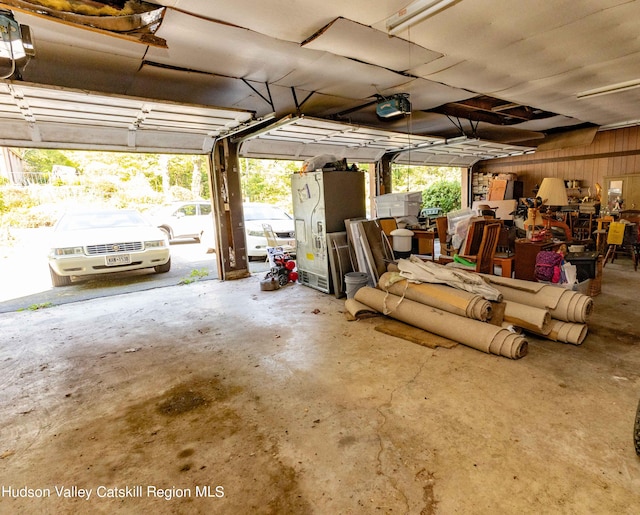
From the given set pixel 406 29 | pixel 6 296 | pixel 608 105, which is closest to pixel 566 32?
pixel 406 29

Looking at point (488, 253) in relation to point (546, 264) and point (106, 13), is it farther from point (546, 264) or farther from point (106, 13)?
point (106, 13)

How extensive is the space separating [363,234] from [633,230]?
4.92m

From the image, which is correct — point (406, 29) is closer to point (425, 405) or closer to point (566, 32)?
point (566, 32)

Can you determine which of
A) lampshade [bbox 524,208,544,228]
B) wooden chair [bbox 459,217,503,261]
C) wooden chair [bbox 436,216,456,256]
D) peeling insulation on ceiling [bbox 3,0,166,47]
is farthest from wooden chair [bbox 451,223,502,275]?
peeling insulation on ceiling [bbox 3,0,166,47]

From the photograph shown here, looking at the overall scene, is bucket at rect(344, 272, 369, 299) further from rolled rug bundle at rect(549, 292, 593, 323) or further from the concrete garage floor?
rolled rug bundle at rect(549, 292, 593, 323)

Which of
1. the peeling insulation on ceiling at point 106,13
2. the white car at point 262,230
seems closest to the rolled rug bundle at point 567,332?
the peeling insulation on ceiling at point 106,13

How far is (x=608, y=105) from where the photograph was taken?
5.29 meters

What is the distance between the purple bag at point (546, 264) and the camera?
3.80 metres

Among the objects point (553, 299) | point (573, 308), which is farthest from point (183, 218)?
point (573, 308)

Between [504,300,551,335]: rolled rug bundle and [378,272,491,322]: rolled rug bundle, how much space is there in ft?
0.79

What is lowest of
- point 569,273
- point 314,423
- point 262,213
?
point 314,423

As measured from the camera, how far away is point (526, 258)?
3914mm

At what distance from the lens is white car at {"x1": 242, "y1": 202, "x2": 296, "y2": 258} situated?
7578mm

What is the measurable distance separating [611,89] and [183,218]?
10231 mm
